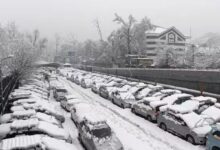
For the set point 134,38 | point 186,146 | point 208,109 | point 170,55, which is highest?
point 134,38

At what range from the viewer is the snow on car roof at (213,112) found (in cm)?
1734

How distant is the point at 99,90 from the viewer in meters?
33.9

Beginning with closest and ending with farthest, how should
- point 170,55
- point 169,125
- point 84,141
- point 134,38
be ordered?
point 84,141 → point 169,125 → point 170,55 → point 134,38

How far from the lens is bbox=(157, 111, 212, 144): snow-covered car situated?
49.4 feet

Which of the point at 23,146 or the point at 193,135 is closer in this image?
the point at 23,146

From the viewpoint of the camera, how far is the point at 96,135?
1383 centimetres

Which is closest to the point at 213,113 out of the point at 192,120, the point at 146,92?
the point at 192,120

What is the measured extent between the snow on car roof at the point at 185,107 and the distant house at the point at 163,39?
6702 cm

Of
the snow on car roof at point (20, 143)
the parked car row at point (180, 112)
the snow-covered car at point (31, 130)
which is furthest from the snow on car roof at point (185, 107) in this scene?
the snow on car roof at point (20, 143)

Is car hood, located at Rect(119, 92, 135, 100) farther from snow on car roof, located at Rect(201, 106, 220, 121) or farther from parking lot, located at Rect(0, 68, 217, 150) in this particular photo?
snow on car roof, located at Rect(201, 106, 220, 121)

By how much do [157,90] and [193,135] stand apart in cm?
1291

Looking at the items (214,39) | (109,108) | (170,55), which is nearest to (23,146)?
(109,108)

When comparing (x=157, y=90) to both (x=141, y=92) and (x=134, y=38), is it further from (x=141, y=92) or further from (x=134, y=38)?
(x=134, y=38)

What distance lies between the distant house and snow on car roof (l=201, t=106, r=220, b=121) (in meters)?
68.9
